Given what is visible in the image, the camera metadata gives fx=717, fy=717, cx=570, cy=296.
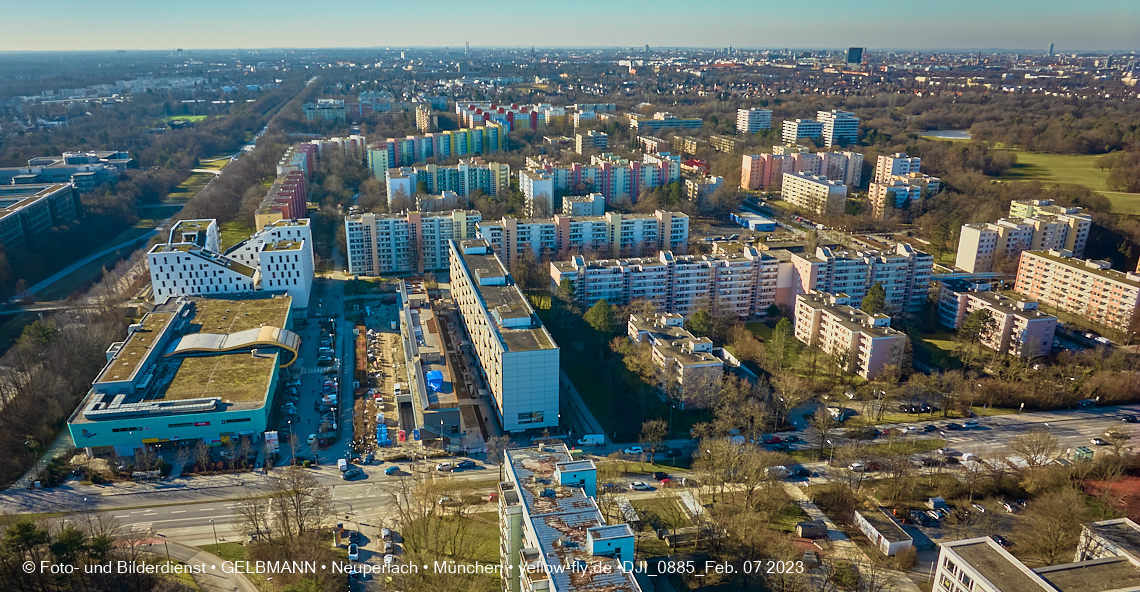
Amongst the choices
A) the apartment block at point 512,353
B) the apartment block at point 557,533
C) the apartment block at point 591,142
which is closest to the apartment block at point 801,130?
the apartment block at point 591,142

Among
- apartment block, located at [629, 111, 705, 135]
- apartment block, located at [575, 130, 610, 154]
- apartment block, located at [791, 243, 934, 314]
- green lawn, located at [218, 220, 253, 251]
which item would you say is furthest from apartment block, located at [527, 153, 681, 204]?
apartment block, located at [629, 111, 705, 135]

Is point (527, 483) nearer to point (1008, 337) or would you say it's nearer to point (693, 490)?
point (693, 490)

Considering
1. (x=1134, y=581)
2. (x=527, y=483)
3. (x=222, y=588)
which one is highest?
(x=527, y=483)

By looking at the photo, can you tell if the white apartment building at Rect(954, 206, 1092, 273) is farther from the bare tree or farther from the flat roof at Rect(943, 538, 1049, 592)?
the flat roof at Rect(943, 538, 1049, 592)

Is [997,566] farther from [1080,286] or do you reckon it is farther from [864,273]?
[1080,286]

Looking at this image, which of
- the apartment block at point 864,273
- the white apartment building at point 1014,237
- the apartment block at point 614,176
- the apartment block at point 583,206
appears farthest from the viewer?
the apartment block at point 614,176

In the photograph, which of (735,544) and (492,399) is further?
(492,399)

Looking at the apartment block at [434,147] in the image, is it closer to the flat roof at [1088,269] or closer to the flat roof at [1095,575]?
the flat roof at [1088,269]

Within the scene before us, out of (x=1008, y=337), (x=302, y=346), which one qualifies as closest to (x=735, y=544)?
(x=1008, y=337)
